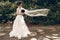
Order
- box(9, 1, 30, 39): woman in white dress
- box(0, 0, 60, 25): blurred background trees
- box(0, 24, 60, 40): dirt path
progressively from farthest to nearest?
box(0, 0, 60, 25): blurred background trees → box(0, 24, 60, 40): dirt path → box(9, 1, 30, 39): woman in white dress

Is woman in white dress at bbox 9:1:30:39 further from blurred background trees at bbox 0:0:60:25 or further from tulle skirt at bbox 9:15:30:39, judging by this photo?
blurred background trees at bbox 0:0:60:25

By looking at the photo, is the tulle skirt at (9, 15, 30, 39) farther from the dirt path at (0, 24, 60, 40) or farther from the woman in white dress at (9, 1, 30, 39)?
the dirt path at (0, 24, 60, 40)

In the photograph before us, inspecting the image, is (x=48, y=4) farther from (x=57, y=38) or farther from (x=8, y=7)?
(x=57, y=38)

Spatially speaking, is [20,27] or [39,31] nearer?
[20,27]

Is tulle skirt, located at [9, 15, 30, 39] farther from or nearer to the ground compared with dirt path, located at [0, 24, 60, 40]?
farther from the ground

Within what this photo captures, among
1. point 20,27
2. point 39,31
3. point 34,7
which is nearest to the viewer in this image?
point 20,27

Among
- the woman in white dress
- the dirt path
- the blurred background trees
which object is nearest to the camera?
the woman in white dress

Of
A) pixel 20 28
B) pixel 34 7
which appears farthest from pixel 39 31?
pixel 34 7

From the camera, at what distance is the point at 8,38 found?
27.0 ft

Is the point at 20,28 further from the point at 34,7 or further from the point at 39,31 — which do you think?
the point at 34,7

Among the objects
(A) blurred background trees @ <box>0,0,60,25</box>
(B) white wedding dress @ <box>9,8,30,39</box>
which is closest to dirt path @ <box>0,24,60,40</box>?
(B) white wedding dress @ <box>9,8,30,39</box>

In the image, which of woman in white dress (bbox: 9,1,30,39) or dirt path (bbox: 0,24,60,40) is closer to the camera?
woman in white dress (bbox: 9,1,30,39)

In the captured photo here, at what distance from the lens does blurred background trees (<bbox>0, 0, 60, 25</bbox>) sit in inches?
431

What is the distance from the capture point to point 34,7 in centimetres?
1118
